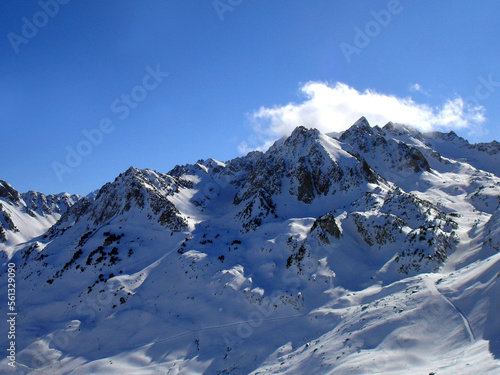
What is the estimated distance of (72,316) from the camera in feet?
141

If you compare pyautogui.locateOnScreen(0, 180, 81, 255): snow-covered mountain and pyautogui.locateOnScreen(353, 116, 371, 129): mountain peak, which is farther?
pyautogui.locateOnScreen(0, 180, 81, 255): snow-covered mountain

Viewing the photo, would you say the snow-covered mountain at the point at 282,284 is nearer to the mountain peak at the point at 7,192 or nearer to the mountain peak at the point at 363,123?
the mountain peak at the point at 363,123

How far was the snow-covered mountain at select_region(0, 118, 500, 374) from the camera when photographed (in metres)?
21.6

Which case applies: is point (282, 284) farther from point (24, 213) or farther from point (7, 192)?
point (7, 192)

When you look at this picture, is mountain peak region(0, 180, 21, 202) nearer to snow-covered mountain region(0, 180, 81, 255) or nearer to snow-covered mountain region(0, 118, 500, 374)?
snow-covered mountain region(0, 180, 81, 255)

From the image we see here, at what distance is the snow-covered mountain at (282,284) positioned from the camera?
21.6m

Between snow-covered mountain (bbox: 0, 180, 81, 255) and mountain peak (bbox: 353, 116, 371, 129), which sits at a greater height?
snow-covered mountain (bbox: 0, 180, 81, 255)

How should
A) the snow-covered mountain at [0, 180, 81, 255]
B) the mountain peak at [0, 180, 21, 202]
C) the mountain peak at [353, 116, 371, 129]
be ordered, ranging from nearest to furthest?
the mountain peak at [353, 116, 371, 129]
the snow-covered mountain at [0, 180, 81, 255]
the mountain peak at [0, 180, 21, 202]

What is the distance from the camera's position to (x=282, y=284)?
1679 inches

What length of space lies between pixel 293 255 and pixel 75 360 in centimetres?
3137

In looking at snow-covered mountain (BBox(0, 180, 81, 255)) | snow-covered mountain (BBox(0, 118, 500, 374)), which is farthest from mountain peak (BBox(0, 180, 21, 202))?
snow-covered mountain (BBox(0, 118, 500, 374))

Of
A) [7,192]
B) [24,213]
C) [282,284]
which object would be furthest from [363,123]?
[7,192]

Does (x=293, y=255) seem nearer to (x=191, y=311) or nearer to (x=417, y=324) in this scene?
(x=191, y=311)

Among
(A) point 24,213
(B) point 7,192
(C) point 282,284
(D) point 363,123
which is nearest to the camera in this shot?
(C) point 282,284
